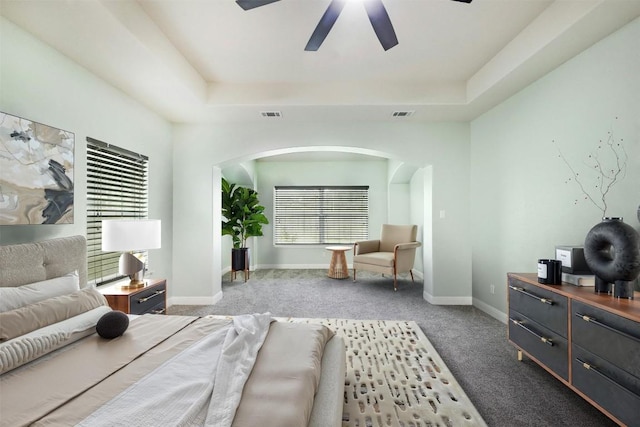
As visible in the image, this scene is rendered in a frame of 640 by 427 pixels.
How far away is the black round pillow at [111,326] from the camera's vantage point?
5.50 feet

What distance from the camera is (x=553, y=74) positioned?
267 cm

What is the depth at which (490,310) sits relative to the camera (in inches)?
143

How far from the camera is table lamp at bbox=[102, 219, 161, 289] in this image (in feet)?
8.32

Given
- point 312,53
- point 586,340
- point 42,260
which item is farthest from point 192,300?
point 586,340

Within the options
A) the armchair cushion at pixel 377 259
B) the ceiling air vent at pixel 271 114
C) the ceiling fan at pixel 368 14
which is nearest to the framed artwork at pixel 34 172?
the ceiling fan at pixel 368 14

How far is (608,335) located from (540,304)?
0.53 metres

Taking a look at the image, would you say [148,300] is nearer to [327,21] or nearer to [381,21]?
[327,21]

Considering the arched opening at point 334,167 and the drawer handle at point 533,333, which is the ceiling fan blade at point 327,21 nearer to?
the drawer handle at point 533,333

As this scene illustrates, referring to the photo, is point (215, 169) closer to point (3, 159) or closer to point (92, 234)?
point (92, 234)

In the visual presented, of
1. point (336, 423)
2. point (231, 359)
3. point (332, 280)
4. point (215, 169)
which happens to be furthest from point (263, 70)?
point (332, 280)

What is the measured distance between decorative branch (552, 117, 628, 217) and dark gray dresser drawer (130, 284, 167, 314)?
3847 mm

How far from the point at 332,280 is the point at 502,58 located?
13.8 ft

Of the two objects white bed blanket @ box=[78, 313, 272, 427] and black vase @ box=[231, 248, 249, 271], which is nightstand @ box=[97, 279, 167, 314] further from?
black vase @ box=[231, 248, 249, 271]

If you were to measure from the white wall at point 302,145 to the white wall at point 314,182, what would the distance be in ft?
8.94
